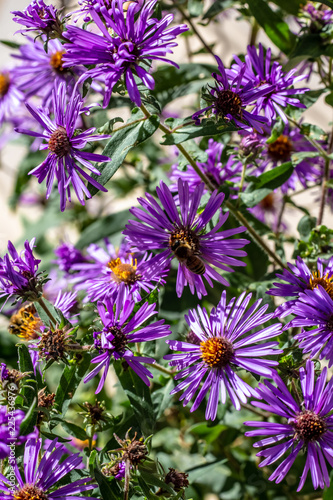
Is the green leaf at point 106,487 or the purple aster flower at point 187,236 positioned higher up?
the purple aster flower at point 187,236

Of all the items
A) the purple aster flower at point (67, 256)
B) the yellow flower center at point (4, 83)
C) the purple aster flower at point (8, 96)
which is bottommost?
the purple aster flower at point (67, 256)

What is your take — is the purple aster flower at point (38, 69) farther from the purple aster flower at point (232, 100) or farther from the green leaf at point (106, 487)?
the green leaf at point (106, 487)

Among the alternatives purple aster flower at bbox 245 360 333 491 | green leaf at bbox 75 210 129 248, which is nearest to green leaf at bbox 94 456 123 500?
purple aster flower at bbox 245 360 333 491

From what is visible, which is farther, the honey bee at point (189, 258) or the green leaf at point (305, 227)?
the green leaf at point (305, 227)

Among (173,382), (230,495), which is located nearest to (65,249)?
(173,382)

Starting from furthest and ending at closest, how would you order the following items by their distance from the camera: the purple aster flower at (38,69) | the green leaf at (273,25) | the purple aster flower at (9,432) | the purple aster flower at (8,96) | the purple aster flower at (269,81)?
the purple aster flower at (8,96) < the purple aster flower at (38,69) < the green leaf at (273,25) < the purple aster flower at (269,81) < the purple aster flower at (9,432)

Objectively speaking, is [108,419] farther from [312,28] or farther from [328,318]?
[312,28]

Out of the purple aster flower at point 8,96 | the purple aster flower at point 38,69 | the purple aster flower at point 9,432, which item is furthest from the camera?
the purple aster flower at point 8,96

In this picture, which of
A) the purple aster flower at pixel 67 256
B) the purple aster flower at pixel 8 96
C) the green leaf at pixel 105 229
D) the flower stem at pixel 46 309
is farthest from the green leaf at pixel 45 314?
the purple aster flower at pixel 8 96
